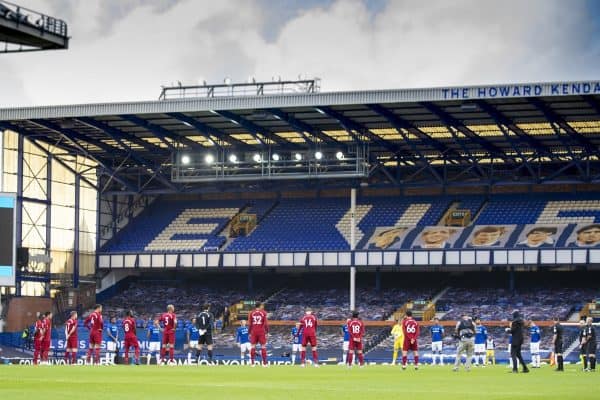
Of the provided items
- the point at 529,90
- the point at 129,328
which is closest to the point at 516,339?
the point at 129,328

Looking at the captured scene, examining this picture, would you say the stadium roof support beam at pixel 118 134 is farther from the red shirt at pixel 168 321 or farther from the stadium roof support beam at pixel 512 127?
the red shirt at pixel 168 321

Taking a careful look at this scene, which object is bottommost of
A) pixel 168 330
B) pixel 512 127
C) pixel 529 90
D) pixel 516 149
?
pixel 168 330

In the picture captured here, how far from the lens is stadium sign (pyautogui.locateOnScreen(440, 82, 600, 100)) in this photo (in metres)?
55.9

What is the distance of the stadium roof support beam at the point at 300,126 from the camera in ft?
207

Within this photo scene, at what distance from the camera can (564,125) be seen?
62812 mm

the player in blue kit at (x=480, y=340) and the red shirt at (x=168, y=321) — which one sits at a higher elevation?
the red shirt at (x=168, y=321)

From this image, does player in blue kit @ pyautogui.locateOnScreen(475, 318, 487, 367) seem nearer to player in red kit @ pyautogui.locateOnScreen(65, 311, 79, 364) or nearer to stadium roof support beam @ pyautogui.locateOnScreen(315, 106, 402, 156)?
stadium roof support beam @ pyautogui.locateOnScreen(315, 106, 402, 156)

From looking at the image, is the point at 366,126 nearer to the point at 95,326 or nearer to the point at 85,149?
the point at 85,149

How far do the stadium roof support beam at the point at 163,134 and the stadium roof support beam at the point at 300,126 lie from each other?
23.5 feet

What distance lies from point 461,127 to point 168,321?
25.2 meters

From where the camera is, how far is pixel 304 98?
60781 mm

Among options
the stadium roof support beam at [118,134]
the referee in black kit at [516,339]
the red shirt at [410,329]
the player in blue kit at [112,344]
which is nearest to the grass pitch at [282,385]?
the referee in black kit at [516,339]

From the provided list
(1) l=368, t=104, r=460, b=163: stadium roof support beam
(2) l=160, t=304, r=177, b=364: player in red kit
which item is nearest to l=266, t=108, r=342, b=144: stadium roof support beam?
(1) l=368, t=104, r=460, b=163: stadium roof support beam

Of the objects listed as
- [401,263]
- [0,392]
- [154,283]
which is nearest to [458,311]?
[401,263]
